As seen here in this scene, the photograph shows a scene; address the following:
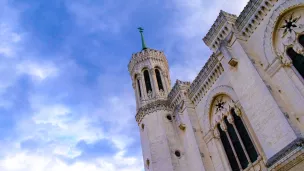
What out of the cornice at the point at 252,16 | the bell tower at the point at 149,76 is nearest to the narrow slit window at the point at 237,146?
the cornice at the point at 252,16

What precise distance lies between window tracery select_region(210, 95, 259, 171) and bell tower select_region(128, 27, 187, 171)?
3.95 m

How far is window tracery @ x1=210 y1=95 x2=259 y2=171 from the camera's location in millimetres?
14398

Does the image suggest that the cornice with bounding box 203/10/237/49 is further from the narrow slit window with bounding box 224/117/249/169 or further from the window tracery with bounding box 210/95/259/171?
the narrow slit window with bounding box 224/117/249/169

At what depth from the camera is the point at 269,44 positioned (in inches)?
541

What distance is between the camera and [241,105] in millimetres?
14391

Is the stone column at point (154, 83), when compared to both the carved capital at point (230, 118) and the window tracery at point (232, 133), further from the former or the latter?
the carved capital at point (230, 118)

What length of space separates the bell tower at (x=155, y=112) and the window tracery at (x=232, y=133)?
395cm

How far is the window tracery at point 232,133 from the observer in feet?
47.2

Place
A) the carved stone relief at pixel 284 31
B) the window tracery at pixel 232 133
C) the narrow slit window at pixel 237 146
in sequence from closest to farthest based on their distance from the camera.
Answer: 1. the carved stone relief at pixel 284 31
2. the window tracery at pixel 232 133
3. the narrow slit window at pixel 237 146

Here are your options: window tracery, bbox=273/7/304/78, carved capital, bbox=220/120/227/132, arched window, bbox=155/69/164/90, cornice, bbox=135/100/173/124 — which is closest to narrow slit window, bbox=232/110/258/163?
carved capital, bbox=220/120/227/132

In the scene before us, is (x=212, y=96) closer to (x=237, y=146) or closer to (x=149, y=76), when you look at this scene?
(x=237, y=146)

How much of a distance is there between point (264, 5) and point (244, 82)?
13.0ft

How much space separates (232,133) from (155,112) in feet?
23.4

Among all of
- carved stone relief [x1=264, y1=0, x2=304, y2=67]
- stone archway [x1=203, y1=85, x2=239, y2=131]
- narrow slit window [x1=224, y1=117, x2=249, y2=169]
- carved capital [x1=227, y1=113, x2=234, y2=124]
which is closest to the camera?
carved stone relief [x1=264, y1=0, x2=304, y2=67]
